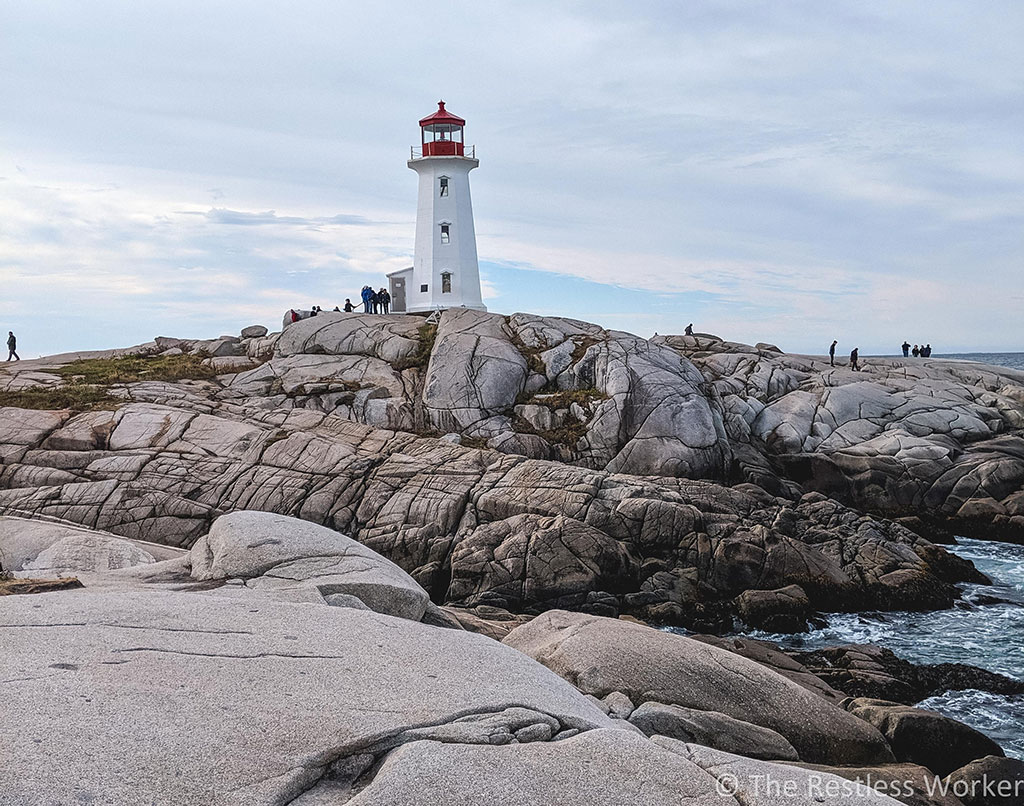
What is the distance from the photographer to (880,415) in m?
44.9

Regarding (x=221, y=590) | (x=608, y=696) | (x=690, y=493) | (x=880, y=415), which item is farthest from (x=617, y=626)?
(x=880, y=415)

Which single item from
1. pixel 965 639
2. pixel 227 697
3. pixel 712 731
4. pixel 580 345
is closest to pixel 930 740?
pixel 712 731

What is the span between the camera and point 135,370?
43.7 metres

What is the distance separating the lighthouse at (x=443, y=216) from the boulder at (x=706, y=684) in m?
43.1

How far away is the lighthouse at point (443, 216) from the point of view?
5562 cm

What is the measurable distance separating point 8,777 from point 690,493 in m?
24.9

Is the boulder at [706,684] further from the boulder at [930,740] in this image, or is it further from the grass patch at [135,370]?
the grass patch at [135,370]

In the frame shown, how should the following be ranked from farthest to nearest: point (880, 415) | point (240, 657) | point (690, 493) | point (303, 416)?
point (880, 415)
point (303, 416)
point (690, 493)
point (240, 657)

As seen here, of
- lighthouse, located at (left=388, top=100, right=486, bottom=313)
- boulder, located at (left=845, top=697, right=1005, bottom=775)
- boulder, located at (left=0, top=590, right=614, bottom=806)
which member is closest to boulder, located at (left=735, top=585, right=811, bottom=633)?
boulder, located at (left=845, top=697, right=1005, bottom=775)

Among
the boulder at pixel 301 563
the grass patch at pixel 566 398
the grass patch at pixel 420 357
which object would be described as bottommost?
the boulder at pixel 301 563

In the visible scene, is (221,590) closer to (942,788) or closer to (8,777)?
(8,777)

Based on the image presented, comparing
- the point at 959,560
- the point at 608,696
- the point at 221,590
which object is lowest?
the point at 959,560

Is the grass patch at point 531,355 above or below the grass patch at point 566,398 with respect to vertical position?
above

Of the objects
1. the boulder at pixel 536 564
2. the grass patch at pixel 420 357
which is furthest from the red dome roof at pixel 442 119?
the boulder at pixel 536 564
